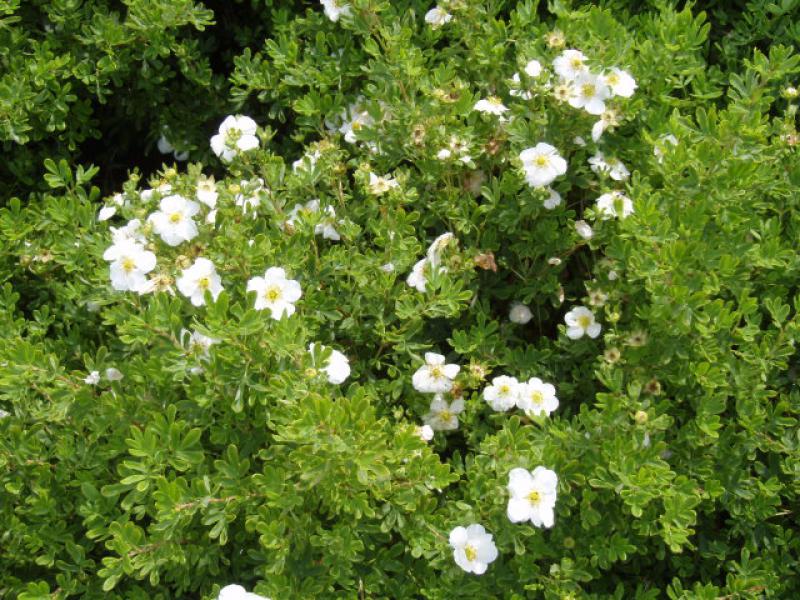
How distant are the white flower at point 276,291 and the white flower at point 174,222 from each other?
257mm

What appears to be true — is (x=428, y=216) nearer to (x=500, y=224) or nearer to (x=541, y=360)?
(x=500, y=224)

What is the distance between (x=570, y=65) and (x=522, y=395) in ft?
2.98

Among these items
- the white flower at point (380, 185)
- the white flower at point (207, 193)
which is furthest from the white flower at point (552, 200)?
the white flower at point (207, 193)

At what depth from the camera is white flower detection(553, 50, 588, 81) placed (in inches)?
103

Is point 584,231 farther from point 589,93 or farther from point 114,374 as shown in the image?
point 114,374

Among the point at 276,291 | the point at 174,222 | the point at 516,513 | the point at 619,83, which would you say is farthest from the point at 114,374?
the point at 619,83

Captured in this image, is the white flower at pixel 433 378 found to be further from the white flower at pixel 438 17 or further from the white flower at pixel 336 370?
the white flower at pixel 438 17

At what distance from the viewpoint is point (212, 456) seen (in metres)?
2.46

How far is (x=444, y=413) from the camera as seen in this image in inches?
99.8

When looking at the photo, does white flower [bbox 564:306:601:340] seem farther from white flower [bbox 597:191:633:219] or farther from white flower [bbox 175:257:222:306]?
white flower [bbox 175:257:222:306]

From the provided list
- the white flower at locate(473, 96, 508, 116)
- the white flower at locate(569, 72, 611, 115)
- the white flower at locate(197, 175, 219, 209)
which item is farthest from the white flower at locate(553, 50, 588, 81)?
the white flower at locate(197, 175, 219, 209)

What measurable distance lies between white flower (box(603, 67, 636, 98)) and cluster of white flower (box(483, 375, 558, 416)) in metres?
0.82

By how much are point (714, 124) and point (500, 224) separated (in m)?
0.62

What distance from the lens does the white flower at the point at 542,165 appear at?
256cm
